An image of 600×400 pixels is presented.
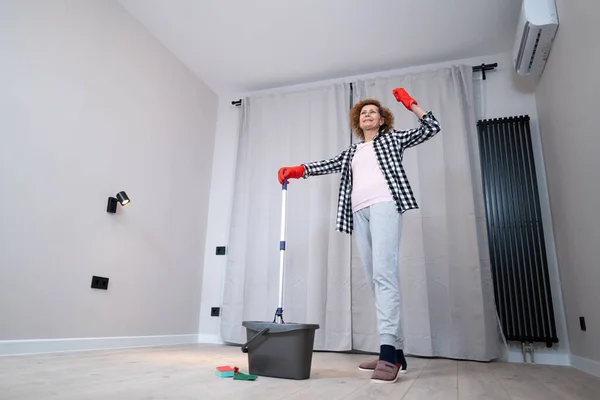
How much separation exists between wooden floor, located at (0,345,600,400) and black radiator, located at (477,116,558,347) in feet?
1.84

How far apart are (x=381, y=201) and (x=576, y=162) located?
4.09 feet

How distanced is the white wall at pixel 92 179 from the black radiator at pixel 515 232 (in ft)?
8.57

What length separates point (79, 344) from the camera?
8.35ft

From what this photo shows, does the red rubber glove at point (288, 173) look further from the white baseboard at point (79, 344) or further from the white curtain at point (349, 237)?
the white baseboard at point (79, 344)

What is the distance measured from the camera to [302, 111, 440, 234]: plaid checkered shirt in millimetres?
2031

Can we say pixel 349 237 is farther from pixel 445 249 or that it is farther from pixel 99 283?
pixel 99 283

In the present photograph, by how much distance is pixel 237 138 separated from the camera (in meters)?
4.21

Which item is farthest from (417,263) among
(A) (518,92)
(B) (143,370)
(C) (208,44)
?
(C) (208,44)

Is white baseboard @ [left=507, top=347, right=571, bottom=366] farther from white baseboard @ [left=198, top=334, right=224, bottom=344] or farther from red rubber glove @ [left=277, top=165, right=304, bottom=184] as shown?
white baseboard @ [left=198, top=334, right=224, bottom=344]

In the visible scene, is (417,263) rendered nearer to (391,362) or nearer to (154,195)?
(391,362)

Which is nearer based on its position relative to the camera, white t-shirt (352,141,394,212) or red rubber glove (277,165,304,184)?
white t-shirt (352,141,394,212)

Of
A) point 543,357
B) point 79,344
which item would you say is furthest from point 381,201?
point 79,344

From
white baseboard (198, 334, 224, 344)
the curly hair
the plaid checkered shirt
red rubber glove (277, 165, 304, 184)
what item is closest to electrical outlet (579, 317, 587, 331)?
the plaid checkered shirt

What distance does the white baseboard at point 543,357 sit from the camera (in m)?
2.74
